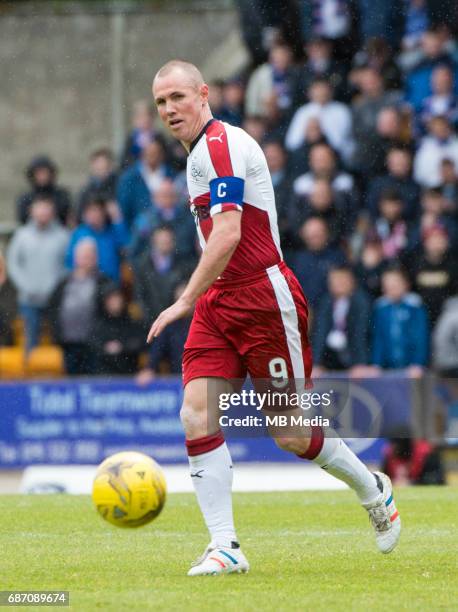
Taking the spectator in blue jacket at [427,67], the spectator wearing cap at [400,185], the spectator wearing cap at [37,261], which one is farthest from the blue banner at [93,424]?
the spectator in blue jacket at [427,67]

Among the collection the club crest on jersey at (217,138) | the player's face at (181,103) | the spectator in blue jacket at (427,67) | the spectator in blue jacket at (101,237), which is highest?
the spectator in blue jacket at (427,67)

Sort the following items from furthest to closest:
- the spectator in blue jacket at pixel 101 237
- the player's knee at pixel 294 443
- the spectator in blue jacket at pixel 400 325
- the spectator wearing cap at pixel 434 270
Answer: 1. the spectator in blue jacket at pixel 101 237
2. the spectator wearing cap at pixel 434 270
3. the spectator in blue jacket at pixel 400 325
4. the player's knee at pixel 294 443

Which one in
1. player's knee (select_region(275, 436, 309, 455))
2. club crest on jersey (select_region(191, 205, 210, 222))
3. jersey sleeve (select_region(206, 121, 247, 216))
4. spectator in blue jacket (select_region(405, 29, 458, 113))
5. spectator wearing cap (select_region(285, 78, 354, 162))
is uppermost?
spectator in blue jacket (select_region(405, 29, 458, 113))

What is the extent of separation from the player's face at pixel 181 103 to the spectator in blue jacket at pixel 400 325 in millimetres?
8014

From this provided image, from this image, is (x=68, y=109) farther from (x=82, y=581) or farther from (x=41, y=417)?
(x=82, y=581)

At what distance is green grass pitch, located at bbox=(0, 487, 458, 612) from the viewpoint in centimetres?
643

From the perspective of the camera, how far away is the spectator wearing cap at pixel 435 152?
54.5ft

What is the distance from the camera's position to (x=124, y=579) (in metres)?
7.09

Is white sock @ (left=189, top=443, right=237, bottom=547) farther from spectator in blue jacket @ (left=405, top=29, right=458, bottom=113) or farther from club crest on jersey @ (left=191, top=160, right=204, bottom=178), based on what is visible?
spectator in blue jacket @ (left=405, top=29, right=458, bottom=113)

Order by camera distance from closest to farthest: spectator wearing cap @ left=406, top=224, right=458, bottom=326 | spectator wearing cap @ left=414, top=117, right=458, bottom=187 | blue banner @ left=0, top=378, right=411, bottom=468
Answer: spectator wearing cap @ left=406, top=224, right=458, bottom=326
blue banner @ left=0, top=378, right=411, bottom=468
spectator wearing cap @ left=414, top=117, right=458, bottom=187

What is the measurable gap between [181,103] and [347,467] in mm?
2104

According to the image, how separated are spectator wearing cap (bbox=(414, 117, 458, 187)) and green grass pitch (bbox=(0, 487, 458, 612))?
5.85 m

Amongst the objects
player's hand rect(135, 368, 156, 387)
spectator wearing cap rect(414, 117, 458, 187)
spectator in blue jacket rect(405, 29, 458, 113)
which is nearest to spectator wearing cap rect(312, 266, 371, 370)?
spectator wearing cap rect(414, 117, 458, 187)

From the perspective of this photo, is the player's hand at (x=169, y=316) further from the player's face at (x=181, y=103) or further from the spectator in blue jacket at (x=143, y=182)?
the spectator in blue jacket at (x=143, y=182)
